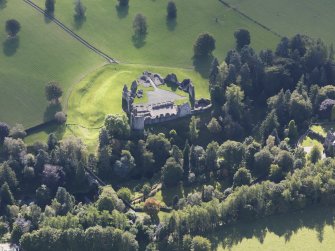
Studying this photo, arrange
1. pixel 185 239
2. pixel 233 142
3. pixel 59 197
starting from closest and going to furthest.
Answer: pixel 185 239
pixel 59 197
pixel 233 142

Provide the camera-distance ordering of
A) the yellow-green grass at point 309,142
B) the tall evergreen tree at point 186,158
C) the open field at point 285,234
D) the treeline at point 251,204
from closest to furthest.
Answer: the open field at point 285,234, the treeline at point 251,204, the tall evergreen tree at point 186,158, the yellow-green grass at point 309,142

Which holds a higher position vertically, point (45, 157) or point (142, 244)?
point (45, 157)

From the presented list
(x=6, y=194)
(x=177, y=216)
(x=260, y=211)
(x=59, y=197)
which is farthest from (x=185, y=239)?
(x=6, y=194)

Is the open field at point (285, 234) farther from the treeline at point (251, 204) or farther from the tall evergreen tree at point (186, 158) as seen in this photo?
the tall evergreen tree at point (186, 158)

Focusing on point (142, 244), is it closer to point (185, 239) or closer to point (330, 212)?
point (185, 239)

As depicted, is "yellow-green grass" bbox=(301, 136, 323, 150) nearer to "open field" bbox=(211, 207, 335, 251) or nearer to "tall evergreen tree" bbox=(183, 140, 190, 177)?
"open field" bbox=(211, 207, 335, 251)

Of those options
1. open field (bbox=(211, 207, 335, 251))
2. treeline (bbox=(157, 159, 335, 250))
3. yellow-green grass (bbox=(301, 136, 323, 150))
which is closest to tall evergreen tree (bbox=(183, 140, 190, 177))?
treeline (bbox=(157, 159, 335, 250))

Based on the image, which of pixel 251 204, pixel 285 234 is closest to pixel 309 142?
pixel 251 204

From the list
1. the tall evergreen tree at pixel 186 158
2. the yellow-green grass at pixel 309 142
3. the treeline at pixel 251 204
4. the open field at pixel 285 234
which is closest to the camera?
the open field at pixel 285 234

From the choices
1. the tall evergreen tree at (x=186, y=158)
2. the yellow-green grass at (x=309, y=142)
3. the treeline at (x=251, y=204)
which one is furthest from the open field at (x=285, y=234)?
the yellow-green grass at (x=309, y=142)
